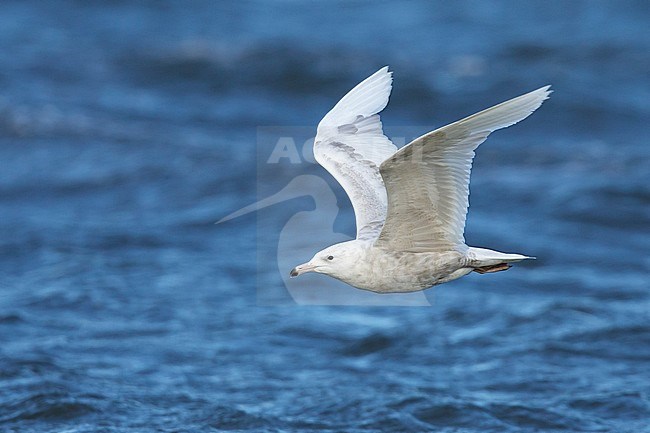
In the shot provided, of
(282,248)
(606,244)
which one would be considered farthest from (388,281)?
(606,244)

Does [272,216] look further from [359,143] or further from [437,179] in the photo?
[437,179]

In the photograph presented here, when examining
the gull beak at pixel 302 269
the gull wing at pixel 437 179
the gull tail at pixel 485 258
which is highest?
the gull wing at pixel 437 179

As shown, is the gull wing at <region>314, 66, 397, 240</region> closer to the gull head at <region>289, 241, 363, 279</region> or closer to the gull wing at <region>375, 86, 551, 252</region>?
the gull head at <region>289, 241, 363, 279</region>

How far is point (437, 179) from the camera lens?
577 centimetres

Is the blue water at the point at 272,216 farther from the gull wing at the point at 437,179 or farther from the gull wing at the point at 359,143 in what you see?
the gull wing at the point at 437,179

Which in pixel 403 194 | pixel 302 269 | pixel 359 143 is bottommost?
Result: pixel 302 269

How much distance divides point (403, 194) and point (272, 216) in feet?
25.5

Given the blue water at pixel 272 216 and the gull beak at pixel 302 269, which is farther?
the blue water at pixel 272 216

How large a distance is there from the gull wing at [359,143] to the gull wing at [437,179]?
26.2 inches

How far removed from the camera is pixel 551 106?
16484 millimetres

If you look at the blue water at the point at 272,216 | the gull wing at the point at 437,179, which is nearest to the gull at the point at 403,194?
the gull wing at the point at 437,179

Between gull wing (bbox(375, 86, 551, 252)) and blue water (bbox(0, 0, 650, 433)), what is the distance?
2836mm

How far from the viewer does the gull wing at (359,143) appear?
6.86 m

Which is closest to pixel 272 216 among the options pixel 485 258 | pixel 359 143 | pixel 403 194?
pixel 359 143
